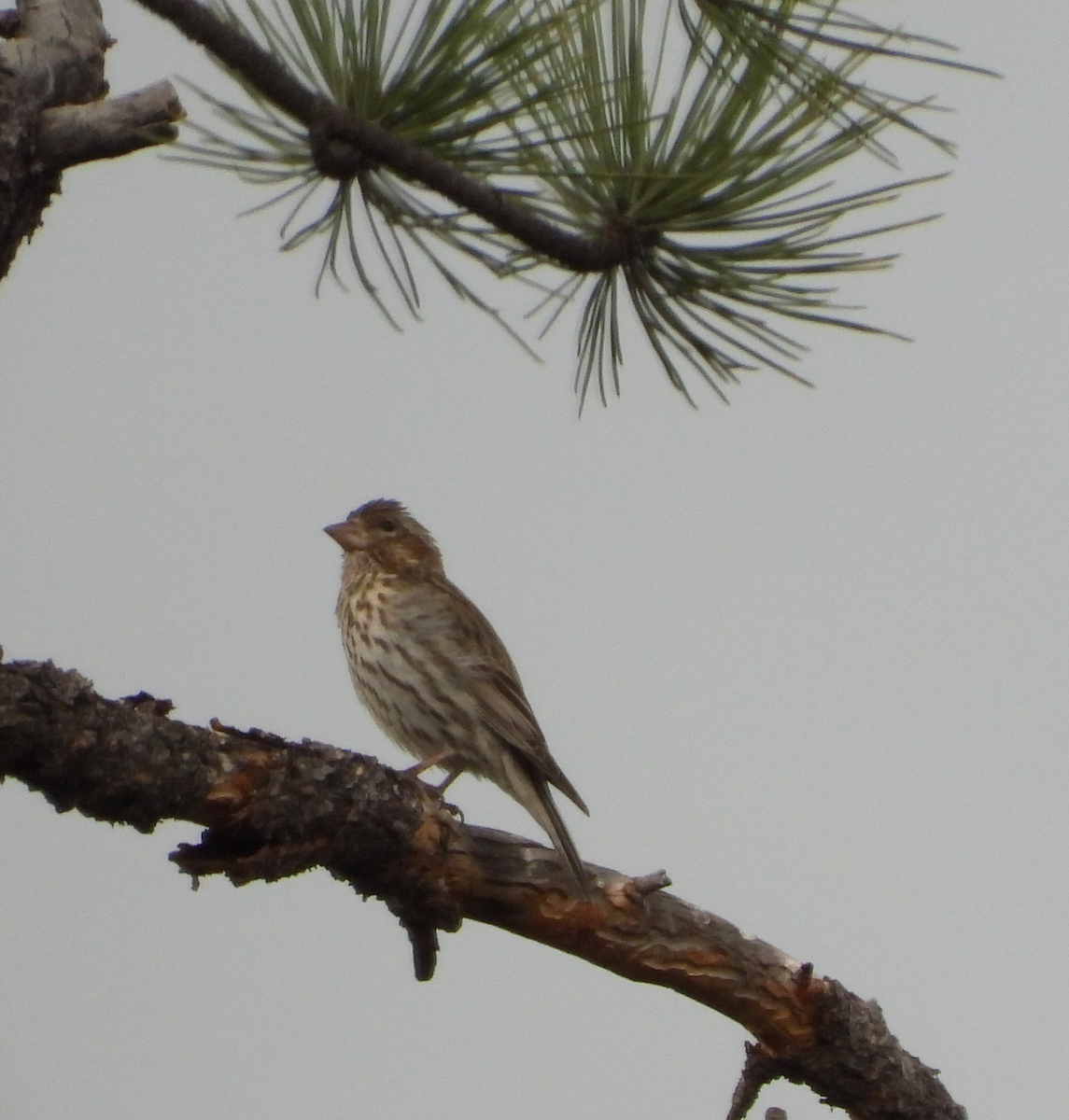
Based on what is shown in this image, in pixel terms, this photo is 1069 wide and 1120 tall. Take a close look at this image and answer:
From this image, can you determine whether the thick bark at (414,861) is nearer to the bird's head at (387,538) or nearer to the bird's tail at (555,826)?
the bird's tail at (555,826)

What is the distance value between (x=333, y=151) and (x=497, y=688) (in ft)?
9.65

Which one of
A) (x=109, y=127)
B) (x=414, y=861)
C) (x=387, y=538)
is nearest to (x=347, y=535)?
(x=387, y=538)

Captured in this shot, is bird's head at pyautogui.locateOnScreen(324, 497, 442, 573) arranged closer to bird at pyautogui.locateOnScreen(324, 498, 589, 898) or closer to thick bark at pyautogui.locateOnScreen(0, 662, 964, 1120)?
bird at pyautogui.locateOnScreen(324, 498, 589, 898)

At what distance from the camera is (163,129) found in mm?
3025

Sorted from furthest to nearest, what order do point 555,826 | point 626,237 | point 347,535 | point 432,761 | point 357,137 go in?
point 347,535, point 432,761, point 555,826, point 626,237, point 357,137

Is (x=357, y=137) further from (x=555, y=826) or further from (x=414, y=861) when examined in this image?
(x=555, y=826)

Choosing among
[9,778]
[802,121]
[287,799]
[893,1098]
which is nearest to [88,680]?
[9,778]

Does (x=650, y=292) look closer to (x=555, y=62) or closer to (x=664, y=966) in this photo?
(x=555, y=62)

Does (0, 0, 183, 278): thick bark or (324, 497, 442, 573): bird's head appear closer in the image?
(0, 0, 183, 278): thick bark

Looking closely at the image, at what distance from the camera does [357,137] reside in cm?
323

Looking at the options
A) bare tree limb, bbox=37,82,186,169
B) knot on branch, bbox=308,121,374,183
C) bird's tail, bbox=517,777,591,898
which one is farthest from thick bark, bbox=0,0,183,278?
bird's tail, bbox=517,777,591,898

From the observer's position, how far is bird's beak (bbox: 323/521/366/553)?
22.4 ft

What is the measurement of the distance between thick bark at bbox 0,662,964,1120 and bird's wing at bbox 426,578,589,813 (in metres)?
1.33

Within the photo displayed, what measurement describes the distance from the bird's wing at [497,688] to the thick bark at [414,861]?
133 centimetres
